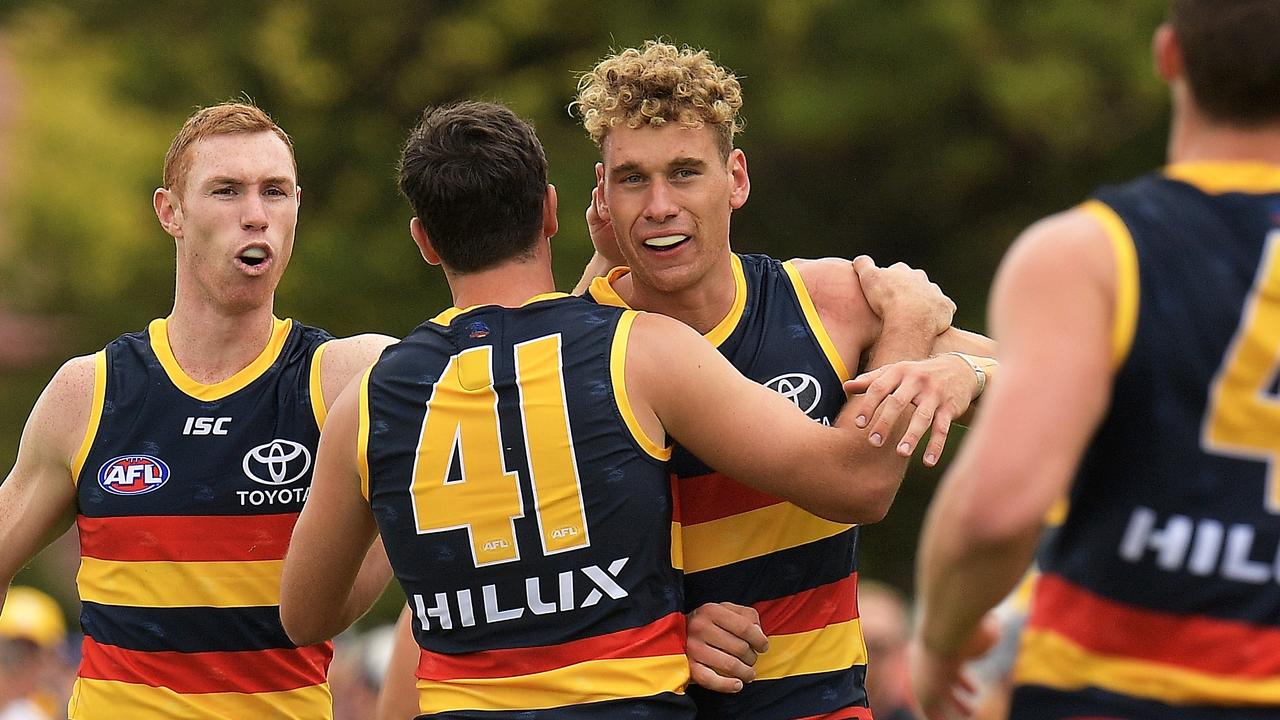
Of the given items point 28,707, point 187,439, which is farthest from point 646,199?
point 28,707

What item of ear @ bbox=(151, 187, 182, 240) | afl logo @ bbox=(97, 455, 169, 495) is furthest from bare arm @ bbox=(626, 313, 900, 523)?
ear @ bbox=(151, 187, 182, 240)

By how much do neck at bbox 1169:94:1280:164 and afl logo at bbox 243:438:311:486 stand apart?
2.78 meters

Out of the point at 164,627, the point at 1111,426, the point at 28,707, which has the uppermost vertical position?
the point at 1111,426

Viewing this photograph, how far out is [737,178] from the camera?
4.77 meters

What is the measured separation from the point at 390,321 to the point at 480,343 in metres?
11.8

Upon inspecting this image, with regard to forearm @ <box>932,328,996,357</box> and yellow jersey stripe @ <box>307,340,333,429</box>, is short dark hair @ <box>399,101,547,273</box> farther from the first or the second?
forearm @ <box>932,328,996,357</box>

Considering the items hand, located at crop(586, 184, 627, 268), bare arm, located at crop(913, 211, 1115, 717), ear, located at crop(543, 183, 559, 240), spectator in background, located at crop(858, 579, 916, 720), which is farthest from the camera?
spectator in background, located at crop(858, 579, 916, 720)

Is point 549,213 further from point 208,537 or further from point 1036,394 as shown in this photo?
point 1036,394

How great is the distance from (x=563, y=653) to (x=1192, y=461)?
1594mm

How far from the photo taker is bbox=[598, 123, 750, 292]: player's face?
4527 mm

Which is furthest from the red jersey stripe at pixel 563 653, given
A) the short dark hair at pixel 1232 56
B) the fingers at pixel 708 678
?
the short dark hair at pixel 1232 56

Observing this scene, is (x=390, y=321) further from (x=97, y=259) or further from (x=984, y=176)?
(x=984, y=176)

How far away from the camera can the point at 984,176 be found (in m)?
16.4

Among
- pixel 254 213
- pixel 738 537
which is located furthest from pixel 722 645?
pixel 254 213
